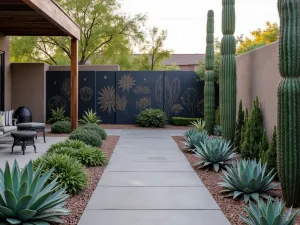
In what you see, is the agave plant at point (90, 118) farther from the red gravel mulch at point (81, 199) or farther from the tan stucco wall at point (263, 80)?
the red gravel mulch at point (81, 199)

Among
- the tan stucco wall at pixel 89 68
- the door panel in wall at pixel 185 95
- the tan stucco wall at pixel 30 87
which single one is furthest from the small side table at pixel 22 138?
the tan stucco wall at pixel 89 68

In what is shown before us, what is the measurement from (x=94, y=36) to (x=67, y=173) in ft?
69.6

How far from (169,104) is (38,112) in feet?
18.7

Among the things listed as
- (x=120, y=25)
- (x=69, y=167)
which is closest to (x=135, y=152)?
(x=69, y=167)

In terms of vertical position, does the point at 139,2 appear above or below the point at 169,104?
above

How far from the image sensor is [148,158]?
913cm

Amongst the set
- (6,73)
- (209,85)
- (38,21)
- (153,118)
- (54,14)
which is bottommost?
(153,118)

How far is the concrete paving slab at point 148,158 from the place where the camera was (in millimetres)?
8867

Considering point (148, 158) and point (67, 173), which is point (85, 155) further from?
point (67, 173)

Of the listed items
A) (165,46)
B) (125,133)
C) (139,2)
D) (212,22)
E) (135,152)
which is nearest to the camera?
(135,152)

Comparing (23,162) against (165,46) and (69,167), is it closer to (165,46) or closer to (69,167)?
(69,167)

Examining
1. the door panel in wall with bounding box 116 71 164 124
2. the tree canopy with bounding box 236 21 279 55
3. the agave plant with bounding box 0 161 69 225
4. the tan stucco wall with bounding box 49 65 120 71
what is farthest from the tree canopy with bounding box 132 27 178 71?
the agave plant with bounding box 0 161 69 225

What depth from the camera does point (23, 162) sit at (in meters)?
8.33

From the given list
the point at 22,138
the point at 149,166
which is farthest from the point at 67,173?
the point at 22,138
